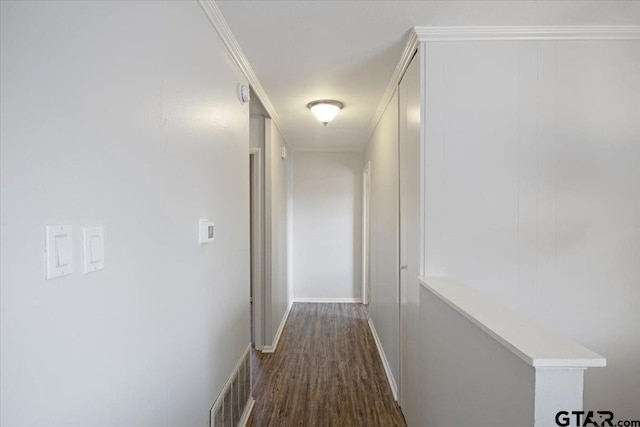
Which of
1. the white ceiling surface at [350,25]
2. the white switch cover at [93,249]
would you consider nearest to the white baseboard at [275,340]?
the white ceiling surface at [350,25]

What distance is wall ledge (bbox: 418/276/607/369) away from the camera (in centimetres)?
76

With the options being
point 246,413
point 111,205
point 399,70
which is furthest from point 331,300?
point 111,205

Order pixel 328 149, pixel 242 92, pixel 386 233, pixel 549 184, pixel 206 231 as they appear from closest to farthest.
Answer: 1. pixel 206 231
2. pixel 549 184
3. pixel 242 92
4. pixel 386 233
5. pixel 328 149

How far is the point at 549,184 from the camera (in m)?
1.79

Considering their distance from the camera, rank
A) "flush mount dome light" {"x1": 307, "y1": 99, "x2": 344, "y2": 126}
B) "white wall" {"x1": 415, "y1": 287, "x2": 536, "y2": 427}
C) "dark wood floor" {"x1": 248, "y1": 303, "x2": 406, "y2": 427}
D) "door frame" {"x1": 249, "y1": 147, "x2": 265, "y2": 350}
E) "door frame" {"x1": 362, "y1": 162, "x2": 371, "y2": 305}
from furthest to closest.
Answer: "door frame" {"x1": 362, "y1": 162, "x2": 371, "y2": 305}, "door frame" {"x1": 249, "y1": 147, "x2": 265, "y2": 350}, "flush mount dome light" {"x1": 307, "y1": 99, "x2": 344, "y2": 126}, "dark wood floor" {"x1": 248, "y1": 303, "x2": 406, "y2": 427}, "white wall" {"x1": 415, "y1": 287, "x2": 536, "y2": 427}

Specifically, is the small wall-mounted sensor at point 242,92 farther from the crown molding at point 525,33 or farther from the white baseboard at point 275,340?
the white baseboard at point 275,340

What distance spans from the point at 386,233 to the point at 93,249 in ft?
8.07

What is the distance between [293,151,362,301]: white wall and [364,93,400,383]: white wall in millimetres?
990

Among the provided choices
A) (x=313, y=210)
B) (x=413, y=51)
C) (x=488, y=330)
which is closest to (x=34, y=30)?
(x=488, y=330)

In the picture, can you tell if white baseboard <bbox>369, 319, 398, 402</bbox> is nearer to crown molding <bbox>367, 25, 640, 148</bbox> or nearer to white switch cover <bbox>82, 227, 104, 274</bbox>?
white switch cover <bbox>82, 227, 104, 274</bbox>

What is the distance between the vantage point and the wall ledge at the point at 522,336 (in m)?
0.76

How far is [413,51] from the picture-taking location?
73.5 inches

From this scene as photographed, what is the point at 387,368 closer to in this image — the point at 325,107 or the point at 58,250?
the point at 325,107

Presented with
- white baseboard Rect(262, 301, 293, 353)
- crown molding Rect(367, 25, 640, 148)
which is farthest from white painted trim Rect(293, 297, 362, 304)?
crown molding Rect(367, 25, 640, 148)
